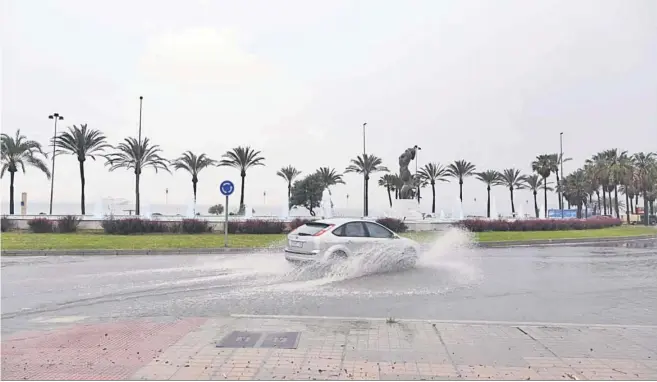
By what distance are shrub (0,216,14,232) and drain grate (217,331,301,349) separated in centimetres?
3144

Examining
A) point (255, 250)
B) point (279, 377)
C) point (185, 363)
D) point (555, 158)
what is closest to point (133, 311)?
point (185, 363)

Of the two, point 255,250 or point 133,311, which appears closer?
point 133,311

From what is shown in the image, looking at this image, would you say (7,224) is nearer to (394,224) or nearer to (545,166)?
(394,224)

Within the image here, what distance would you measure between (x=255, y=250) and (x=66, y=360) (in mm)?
14436

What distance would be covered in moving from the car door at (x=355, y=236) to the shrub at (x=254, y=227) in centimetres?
1854

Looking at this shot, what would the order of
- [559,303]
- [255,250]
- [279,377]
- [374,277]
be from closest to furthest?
[279,377] → [559,303] → [374,277] → [255,250]

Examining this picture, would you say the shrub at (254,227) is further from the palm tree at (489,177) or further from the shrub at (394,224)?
the palm tree at (489,177)

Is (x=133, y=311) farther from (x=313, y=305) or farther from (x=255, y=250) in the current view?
(x=255, y=250)

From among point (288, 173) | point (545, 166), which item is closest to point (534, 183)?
point (545, 166)

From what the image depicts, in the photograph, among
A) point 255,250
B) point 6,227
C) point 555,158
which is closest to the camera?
point 255,250

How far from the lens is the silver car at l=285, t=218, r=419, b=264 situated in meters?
12.4

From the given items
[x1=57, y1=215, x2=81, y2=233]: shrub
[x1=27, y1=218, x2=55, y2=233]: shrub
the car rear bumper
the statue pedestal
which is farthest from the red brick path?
the statue pedestal

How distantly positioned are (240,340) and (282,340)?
0.49 metres

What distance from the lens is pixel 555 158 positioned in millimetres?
83875
